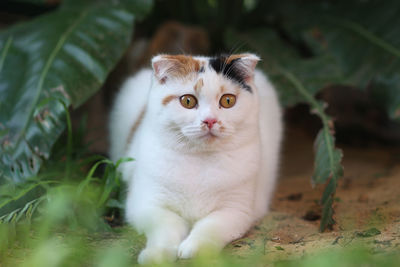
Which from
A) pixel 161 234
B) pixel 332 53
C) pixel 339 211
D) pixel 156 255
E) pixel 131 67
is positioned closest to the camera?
pixel 156 255

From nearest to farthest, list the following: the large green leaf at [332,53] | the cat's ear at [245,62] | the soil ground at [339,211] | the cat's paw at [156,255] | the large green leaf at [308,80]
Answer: the cat's paw at [156,255], the soil ground at [339,211], the cat's ear at [245,62], the large green leaf at [308,80], the large green leaf at [332,53]

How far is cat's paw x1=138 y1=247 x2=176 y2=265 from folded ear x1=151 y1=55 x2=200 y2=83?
2.62 feet

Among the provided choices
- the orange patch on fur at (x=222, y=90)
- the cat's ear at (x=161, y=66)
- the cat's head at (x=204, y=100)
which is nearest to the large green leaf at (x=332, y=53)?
the cat's head at (x=204, y=100)

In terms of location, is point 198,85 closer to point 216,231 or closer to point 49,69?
point 216,231

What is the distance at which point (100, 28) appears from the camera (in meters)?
2.96

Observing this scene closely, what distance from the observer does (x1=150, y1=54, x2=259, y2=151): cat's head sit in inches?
73.2

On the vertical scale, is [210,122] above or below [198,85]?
below

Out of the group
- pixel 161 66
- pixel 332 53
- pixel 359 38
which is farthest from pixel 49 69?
pixel 359 38

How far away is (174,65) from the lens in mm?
1955

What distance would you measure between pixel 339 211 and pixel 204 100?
3.59 ft

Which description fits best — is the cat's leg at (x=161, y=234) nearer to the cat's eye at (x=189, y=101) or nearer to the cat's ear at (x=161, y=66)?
the cat's eye at (x=189, y=101)

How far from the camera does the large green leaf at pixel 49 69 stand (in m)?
2.35

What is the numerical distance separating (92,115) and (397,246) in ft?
11.5

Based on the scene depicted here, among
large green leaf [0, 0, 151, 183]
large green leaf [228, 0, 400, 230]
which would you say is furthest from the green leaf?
large green leaf [0, 0, 151, 183]
